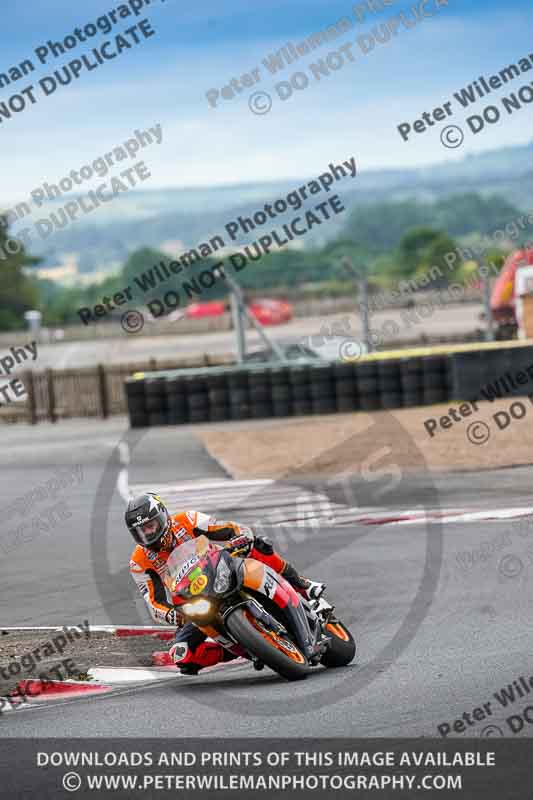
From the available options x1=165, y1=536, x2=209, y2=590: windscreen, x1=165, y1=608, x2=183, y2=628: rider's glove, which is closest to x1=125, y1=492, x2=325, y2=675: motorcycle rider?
x1=165, y1=608, x2=183, y2=628: rider's glove

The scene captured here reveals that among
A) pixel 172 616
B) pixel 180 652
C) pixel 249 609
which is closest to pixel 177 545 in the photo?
pixel 172 616

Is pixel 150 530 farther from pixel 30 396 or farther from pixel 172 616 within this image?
pixel 30 396

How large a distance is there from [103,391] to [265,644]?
25994mm

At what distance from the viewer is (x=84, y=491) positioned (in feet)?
60.3

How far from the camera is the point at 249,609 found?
7.33 meters

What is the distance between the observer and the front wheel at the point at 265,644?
7223 millimetres

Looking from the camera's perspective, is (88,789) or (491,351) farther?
(491,351)

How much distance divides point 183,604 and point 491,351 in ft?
57.2

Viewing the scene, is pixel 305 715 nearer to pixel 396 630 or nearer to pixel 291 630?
pixel 291 630

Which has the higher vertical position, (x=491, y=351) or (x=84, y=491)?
(x=491, y=351)

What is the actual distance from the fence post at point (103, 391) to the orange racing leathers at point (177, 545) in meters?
24.6

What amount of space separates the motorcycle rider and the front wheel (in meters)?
0.34

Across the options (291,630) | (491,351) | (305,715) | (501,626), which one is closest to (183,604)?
(291,630)

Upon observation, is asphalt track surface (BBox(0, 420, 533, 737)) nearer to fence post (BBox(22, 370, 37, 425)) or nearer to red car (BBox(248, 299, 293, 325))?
fence post (BBox(22, 370, 37, 425))
